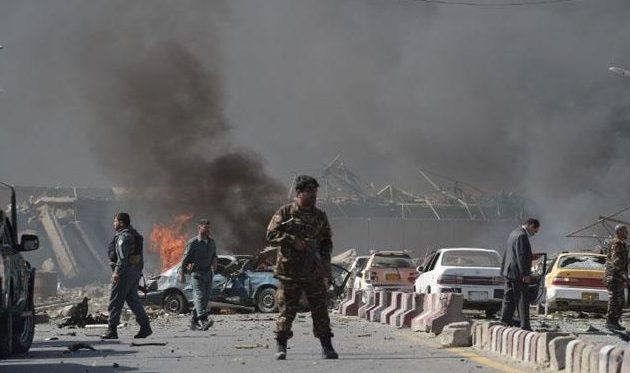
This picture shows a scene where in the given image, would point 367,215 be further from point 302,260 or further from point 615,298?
point 302,260

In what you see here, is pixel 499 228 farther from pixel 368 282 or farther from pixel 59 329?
pixel 59 329

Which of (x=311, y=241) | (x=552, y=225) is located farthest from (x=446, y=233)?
(x=311, y=241)

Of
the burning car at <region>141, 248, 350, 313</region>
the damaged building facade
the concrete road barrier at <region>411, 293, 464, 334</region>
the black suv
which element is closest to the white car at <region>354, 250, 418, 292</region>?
the burning car at <region>141, 248, 350, 313</region>

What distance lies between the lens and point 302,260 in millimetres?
11195

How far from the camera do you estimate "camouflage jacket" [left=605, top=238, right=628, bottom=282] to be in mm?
17656

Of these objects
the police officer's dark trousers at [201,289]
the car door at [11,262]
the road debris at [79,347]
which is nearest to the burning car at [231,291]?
the police officer's dark trousers at [201,289]

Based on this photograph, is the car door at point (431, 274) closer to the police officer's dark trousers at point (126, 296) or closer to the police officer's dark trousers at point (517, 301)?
the police officer's dark trousers at point (517, 301)

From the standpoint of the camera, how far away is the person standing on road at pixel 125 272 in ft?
50.9

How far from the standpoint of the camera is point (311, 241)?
36.7ft

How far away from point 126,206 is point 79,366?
8031 centimetres

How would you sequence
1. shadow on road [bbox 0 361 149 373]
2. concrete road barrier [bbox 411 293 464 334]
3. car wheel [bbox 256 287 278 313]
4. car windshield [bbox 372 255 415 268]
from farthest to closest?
car windshield [bbox 372 255 415 268], car wheel [bbox 256 287 278 313], concrete road barrier [bbox 411 293 464 334], shadow on road [bbox 0 361 149 373]

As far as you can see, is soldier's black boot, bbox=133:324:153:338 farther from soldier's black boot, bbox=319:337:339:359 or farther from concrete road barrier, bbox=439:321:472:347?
soldier's black boot, bbox=319:337:339:359

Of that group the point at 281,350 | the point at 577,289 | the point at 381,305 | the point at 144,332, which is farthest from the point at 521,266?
the point at 577,289

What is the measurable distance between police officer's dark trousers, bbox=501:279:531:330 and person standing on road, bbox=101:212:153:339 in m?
4.81
